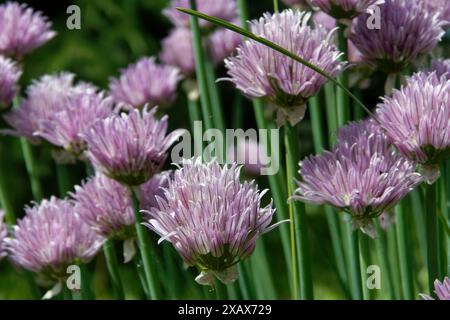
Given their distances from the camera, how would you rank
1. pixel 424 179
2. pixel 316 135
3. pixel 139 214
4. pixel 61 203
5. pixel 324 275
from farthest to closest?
pixel 324 275 < pixel 316 135 < pixel 61 203 < pixel 139 214 < pixel 424 179

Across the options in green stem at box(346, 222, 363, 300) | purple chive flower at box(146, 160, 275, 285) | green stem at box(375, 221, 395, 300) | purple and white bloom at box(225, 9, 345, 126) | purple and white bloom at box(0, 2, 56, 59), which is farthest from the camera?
purple and white bloom at box(0, 2, 56, 59)

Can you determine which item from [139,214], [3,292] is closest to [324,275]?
[3,292]

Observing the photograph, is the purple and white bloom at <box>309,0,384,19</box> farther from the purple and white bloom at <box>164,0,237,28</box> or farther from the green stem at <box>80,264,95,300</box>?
the purple and white bloom at <box>164,0,237,28</box>

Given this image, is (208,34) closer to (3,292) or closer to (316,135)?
(316,135)

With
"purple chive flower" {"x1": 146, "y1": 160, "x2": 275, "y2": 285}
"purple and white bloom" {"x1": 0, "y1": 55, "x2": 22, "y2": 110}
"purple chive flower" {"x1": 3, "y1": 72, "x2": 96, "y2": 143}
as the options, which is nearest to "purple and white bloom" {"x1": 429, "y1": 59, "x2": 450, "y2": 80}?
"purple chive flower" {"x1": 146, "y1": 160, "x2": 275, "y2": 285}

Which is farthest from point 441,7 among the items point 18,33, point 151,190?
point 18,33

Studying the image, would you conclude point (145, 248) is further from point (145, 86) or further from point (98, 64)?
point (98, 64)

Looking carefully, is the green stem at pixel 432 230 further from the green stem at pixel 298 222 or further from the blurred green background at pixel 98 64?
the blurred green background at pixel 98 64
